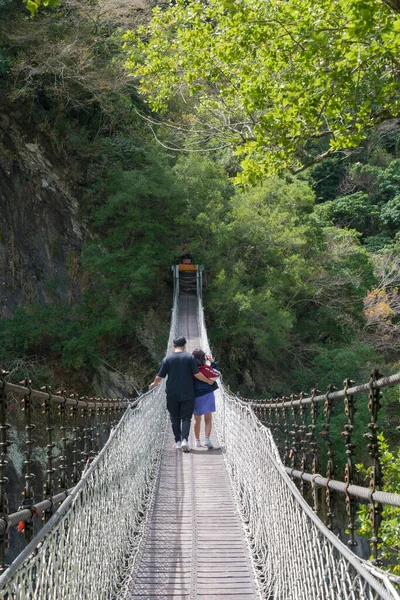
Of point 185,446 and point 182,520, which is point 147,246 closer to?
point 185,446

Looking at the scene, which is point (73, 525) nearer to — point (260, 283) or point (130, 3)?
point (260, 283)

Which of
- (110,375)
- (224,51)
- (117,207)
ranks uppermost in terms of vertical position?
(117,207)

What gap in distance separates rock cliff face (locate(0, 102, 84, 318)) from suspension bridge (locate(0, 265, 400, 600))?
10660 mm

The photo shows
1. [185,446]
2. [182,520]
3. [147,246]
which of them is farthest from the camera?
[147,246]

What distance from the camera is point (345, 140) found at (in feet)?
20.4

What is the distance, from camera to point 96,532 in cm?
307

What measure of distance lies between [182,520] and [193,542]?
1.56ft

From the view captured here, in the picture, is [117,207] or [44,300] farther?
[44,300]

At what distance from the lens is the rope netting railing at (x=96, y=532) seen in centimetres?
203

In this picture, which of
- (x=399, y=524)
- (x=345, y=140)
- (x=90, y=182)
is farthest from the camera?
(x=90, y=182)

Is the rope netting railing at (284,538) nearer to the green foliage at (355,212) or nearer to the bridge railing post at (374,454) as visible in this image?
the bridge railing post at (374,454)

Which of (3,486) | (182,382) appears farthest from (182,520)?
(3,486)

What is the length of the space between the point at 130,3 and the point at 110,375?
797cm

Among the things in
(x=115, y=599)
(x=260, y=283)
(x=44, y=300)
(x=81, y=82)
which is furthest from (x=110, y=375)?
(x=115, y=599)
